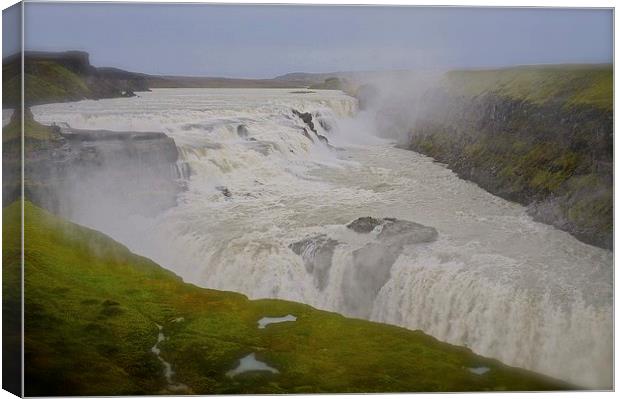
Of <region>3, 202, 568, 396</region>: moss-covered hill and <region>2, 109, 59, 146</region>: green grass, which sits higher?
<region>2, 109, 59, 146</region>: green grass

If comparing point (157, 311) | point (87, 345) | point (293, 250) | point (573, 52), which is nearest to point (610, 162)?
point (573, 52)

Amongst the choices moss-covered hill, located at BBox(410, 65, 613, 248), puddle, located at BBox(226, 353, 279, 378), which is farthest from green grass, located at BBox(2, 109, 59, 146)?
moss-covered hill, located at BBox(410, 65, 613, 248)

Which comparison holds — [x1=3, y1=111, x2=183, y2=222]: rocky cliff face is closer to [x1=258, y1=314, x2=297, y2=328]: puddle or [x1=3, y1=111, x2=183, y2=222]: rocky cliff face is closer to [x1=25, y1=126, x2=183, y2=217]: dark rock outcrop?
[x1=25, y1=126, x2=183, y2=217]: dark rock outcrop

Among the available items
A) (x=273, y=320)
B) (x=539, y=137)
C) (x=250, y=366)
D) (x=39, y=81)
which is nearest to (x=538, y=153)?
(x=539, y=137)

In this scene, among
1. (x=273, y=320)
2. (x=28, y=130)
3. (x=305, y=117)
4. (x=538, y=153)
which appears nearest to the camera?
(x=28, y=130)

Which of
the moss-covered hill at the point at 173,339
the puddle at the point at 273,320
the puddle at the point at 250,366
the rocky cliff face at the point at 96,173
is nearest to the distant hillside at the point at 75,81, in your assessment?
the rocky cliff face at the point at 96,173

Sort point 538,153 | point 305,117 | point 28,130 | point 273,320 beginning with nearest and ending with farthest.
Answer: point 28,130, point 273,320, point 538,153, point 305,117

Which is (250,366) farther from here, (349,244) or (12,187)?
(12,187)
